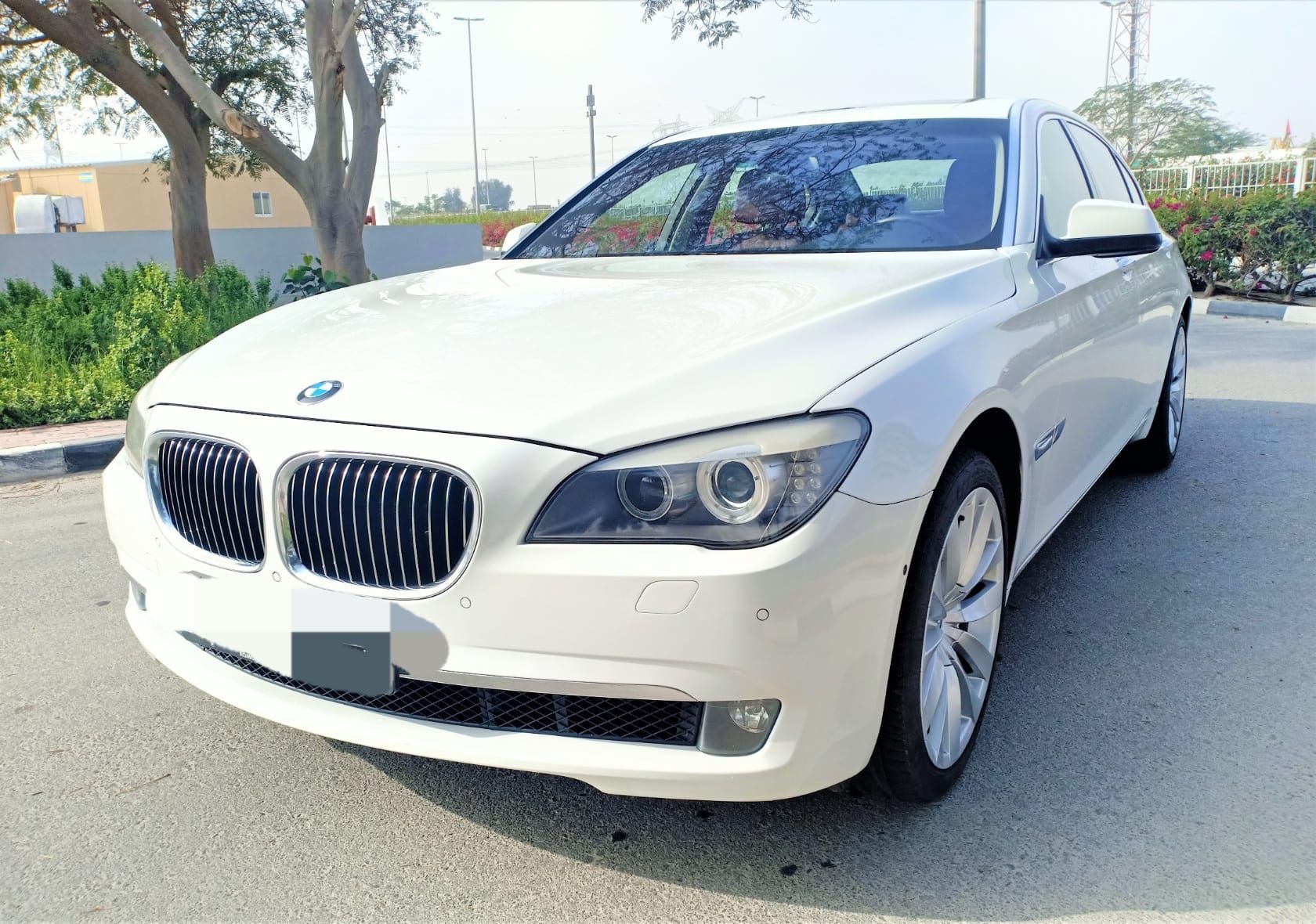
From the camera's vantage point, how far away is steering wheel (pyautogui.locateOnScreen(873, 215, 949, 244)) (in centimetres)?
301

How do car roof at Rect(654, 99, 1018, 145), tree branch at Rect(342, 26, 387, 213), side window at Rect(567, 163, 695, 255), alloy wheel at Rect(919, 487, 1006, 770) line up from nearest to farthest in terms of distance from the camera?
alloy wheel at Rect(919, 487, 1006, 770) < car roof at Rect(654, 99, 1018, 145) < side window at Rect(567, 163, 695, 255) < tree branch at Rect(342, 26, 387, 213)

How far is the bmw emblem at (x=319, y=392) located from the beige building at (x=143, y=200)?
4705 centimetres

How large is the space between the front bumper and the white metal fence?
53.6 feet

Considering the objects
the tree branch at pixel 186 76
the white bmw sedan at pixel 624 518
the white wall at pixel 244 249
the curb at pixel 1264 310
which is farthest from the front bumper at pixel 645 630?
the white wall at pixel 244 249

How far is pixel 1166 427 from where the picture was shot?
4.97 metres

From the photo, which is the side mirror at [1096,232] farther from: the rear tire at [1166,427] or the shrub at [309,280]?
the shrub at [309,280]

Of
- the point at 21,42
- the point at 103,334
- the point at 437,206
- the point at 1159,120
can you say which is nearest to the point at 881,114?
→ the point at 103,334

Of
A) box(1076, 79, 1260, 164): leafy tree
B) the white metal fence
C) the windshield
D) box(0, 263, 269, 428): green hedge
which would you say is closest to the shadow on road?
the windshield

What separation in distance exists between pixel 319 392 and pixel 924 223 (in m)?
1.79

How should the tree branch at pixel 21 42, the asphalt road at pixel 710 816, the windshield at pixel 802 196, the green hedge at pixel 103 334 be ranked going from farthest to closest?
the tree branch at pixel 21 42
the green hedge at pixel 103 334
the windshield at pixel 802 196
the asphalt road at pixel 710 816

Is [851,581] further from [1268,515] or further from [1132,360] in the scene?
[1268,515]

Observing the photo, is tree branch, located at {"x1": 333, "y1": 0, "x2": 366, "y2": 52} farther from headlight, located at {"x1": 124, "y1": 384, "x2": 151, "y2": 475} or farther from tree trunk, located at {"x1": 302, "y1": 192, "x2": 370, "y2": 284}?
headlight, located at {"x1": 124, "y1": 384, "x2": 151, "y2": 475}

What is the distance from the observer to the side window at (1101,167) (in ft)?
13.4

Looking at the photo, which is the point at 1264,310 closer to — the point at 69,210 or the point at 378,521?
the point at 378,521
